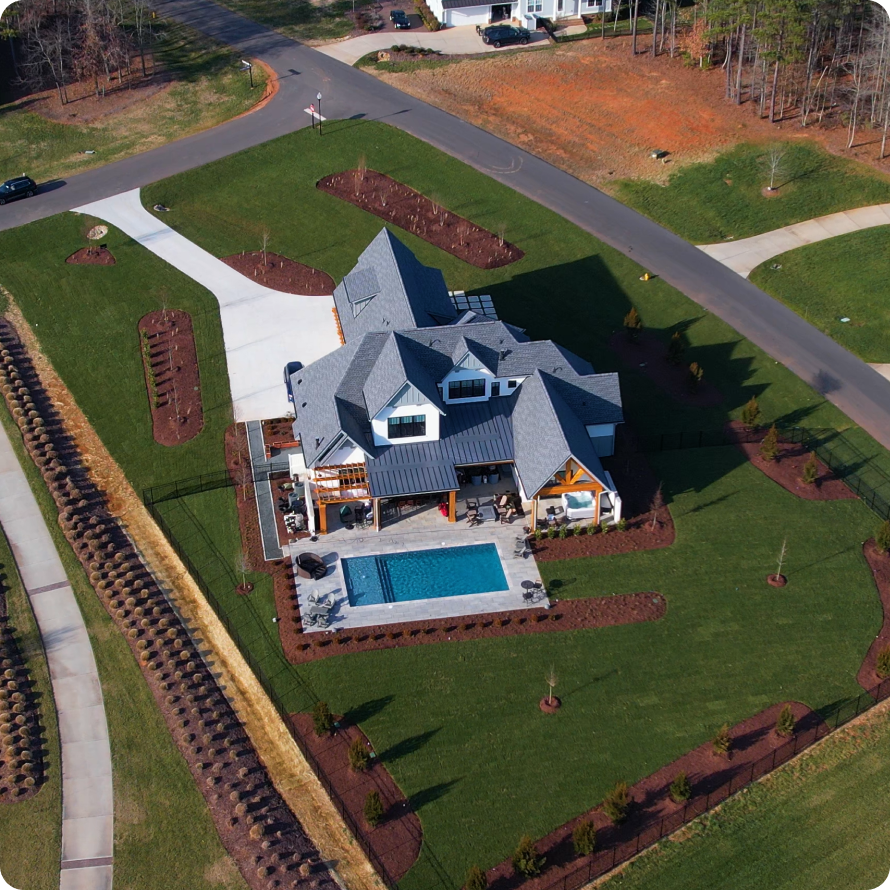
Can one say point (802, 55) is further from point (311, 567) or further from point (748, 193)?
point (311, 567)

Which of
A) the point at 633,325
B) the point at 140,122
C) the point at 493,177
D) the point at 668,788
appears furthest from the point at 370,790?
the point at 140,122

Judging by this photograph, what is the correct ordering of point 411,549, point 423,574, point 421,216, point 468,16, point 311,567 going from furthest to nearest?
point 468,16
point 421,216
point 411,549
point 423,574
point 311,567

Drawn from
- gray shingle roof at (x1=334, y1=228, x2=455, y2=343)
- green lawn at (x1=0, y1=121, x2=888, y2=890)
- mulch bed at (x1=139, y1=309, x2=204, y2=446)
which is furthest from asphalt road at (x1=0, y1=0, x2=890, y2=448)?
gray shingle roof at (x1=334, y1=228, x2=455, y2=343)

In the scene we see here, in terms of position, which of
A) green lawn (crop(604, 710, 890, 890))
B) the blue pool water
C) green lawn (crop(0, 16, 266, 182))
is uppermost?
green lawn (crop(0, 16, 266, 182))

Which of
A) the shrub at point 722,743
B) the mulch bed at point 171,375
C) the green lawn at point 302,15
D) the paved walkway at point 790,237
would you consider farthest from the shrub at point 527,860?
the green lawn at point 302,15

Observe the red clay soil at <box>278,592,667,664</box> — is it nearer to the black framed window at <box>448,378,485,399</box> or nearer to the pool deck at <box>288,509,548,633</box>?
the pool deck at <box>288,509,548,633</box>

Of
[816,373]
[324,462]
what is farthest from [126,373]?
[816,373]
